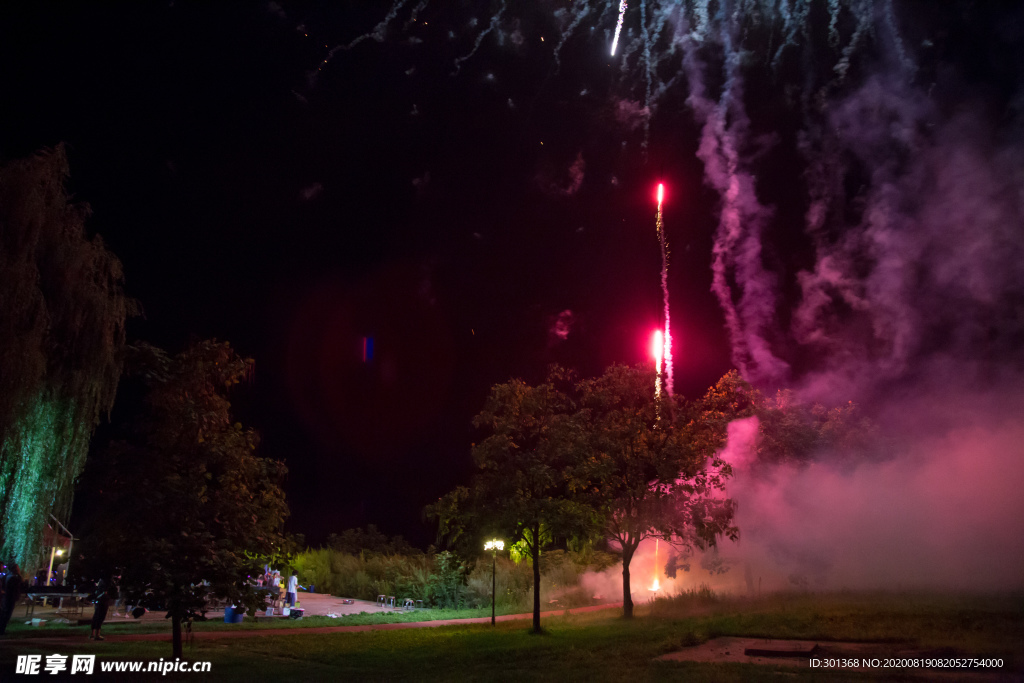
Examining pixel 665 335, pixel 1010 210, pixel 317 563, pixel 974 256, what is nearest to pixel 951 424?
pixel 974 256

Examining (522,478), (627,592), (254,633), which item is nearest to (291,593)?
(254,633)

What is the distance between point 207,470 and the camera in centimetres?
902

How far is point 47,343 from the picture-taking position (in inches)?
411

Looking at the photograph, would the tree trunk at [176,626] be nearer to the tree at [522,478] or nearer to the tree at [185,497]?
the tree at [185,497]

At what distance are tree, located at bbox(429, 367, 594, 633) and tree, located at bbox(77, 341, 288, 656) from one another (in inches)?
366

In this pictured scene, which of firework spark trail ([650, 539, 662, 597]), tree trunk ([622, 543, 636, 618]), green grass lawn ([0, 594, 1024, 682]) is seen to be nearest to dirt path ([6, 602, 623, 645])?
green grass lawn ([0, 594, 1024, 682])

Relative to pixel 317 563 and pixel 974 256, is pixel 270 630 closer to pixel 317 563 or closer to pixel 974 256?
pixel 317 563

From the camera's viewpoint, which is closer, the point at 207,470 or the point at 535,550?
the point at 207,470

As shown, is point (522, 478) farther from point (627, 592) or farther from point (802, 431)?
point (802, 431)

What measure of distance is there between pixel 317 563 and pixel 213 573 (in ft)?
114

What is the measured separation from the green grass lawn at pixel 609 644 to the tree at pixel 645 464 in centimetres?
252

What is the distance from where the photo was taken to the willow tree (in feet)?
33.3

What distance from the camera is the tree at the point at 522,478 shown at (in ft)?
58.5

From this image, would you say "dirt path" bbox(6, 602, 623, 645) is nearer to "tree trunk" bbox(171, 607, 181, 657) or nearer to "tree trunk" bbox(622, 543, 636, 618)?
"tree trunk" bbox(622, 543, 636, 618)
